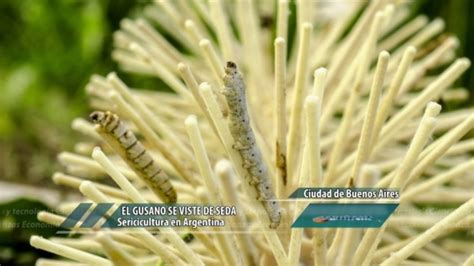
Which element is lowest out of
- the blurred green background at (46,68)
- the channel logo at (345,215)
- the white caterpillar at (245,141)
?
the channel logo at (345,215)

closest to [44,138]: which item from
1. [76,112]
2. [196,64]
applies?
[76,112]

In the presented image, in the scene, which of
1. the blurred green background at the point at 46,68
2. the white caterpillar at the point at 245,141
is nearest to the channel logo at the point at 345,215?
the white caterpillar at the point at 245,141

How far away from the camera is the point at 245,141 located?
9.3 inches

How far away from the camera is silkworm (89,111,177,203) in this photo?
0.83ft

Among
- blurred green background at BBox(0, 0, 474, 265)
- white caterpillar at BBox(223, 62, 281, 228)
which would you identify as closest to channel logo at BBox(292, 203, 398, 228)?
white caterpillar at BBox(223, 62, 281, 228)

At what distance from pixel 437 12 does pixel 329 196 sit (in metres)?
0.43

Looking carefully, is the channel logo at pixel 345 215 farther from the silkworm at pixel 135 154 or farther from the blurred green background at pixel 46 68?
the blurred green background at pixel 46 68

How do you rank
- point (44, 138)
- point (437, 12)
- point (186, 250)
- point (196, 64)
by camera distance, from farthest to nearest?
point (44, 138) < point (437, 12) < point (196, 64) < point (186, 250)

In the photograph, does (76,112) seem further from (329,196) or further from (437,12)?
(329,196)

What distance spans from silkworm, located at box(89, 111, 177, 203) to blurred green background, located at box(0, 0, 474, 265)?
0.39 metres

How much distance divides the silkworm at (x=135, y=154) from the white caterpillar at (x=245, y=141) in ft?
0.15

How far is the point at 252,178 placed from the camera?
0.25 metres

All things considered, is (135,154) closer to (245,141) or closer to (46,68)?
(245,141)

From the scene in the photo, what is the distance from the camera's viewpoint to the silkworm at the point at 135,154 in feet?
0.83
